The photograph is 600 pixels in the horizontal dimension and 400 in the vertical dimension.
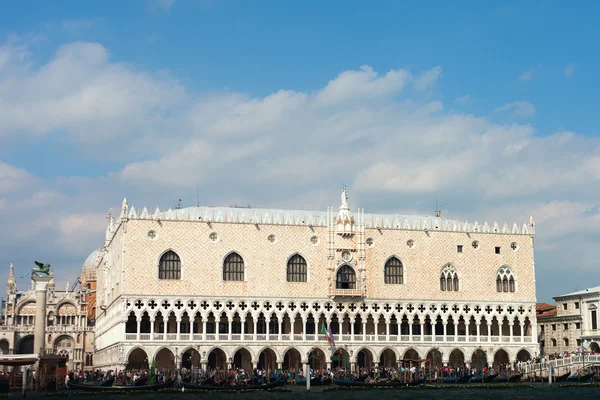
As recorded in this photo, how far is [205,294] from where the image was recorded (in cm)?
5088

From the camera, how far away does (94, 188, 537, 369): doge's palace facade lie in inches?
1992

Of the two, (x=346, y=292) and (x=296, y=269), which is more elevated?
(x=296, y=269)

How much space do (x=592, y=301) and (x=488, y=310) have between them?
8.74 m

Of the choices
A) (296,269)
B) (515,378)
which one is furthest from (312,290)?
(515,378)

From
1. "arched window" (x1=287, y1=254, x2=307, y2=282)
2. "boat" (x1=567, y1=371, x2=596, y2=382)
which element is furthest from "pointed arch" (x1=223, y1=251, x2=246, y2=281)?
"boat" (x1=567, y1=371, x2=596, y2=382)

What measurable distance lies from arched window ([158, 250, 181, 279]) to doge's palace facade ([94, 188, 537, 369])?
0.06 m

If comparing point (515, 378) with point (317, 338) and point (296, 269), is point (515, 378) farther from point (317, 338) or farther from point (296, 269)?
point (296, 269)

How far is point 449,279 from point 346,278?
6.62 m

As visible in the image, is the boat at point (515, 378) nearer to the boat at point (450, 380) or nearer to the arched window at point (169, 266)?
the boat at point (450, 380)

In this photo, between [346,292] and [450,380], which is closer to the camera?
[450,380]

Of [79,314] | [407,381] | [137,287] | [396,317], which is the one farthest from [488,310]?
[79,314]

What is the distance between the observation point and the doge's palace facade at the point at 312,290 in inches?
1992

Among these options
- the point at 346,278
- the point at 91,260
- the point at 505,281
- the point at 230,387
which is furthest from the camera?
the point at 91,260

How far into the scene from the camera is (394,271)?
5453 cm
